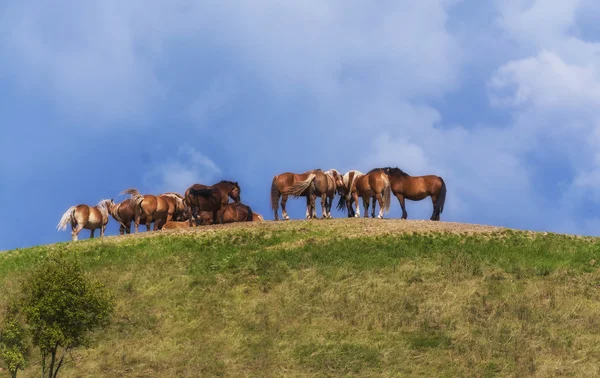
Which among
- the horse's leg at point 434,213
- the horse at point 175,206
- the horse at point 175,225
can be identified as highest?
the horse at point 175,206

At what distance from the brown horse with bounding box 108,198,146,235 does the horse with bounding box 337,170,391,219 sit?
13497mm

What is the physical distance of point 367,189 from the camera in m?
46.1

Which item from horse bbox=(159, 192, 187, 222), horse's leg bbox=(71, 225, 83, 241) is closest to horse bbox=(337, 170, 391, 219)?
horse bbox=(159, 192, 187, 222)

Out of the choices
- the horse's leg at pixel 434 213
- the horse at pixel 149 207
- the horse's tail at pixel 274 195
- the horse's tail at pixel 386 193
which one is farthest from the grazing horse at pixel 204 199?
the horse's leg at pixel 434 213

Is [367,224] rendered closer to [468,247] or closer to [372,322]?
[468,247]

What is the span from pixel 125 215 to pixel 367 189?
1630 centimetres

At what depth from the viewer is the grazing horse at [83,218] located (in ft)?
165

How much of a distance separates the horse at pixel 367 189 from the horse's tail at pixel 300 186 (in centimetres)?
249

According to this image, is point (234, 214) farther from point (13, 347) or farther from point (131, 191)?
point (13, 347)

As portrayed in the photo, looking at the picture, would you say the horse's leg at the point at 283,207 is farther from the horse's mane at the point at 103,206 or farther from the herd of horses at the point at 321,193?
the horse's mane at the point at 103,206

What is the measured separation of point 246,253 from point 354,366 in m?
12.8

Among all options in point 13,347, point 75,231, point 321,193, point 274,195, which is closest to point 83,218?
point 75,231

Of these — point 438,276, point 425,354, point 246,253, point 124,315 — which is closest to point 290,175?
point 246,253

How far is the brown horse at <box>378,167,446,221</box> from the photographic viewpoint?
4653 centimetres
